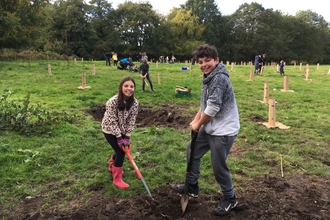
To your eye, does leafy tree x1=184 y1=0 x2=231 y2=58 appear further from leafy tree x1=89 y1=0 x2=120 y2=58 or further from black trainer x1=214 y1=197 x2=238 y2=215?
black trainer x1=214 y1=197 x2=238 y2=215

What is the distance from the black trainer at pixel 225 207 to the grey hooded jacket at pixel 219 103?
949mm

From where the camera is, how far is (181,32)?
6094 centimetres

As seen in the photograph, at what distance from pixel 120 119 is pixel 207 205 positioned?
71.1 inches

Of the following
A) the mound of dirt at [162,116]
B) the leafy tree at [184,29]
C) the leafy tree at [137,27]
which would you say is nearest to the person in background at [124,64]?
the mound of dirt at [162,116]

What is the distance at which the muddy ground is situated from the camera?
11.6 feet

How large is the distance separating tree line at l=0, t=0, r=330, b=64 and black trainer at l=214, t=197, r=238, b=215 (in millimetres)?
45503

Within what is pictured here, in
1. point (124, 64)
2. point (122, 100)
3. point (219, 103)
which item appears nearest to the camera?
point (219, 103)

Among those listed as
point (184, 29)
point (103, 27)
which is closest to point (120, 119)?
point (103, 27)

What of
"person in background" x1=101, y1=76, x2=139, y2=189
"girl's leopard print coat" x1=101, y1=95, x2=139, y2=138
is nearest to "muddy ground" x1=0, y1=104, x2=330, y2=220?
"person in background" x1=101, y1=76, x2=139, y2=189

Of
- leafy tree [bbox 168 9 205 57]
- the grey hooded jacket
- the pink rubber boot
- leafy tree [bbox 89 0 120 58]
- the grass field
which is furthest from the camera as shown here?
leafy tree [bbox 168 9 205 57]

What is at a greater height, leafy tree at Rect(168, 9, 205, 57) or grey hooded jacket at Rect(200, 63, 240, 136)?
leafy tree at Rect(168, 9, 205, 57)

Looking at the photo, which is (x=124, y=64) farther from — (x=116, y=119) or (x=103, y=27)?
(x=103, y=27)

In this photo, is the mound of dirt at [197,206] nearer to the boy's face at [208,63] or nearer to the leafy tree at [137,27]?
the boy's face at [208,63]

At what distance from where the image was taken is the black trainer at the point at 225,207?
11.5ft
